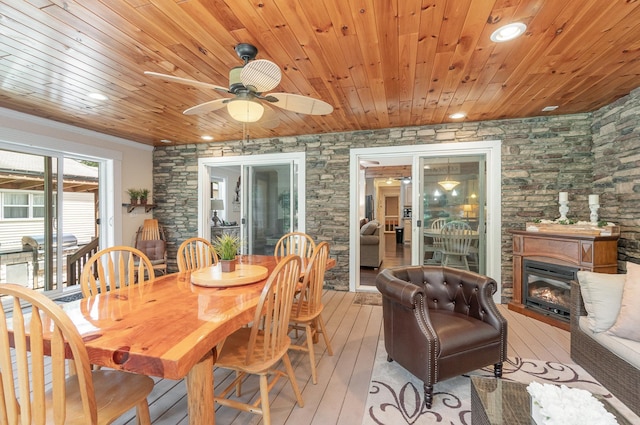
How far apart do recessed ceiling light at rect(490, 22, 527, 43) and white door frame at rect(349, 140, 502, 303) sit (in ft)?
6.96

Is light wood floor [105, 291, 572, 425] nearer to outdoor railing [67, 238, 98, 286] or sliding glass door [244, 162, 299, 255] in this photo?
sliding glass door [244, 162, 299, 255]

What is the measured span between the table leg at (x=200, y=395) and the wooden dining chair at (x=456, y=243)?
3.69 metres

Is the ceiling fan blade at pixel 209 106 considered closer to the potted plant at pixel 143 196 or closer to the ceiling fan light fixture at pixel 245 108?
the ceiling fan light fixture at pixel 245 108

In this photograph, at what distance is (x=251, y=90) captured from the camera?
187 cm

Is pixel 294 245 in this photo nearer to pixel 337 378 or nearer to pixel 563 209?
pixel 337 378

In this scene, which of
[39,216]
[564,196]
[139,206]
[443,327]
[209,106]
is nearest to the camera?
[443,327]

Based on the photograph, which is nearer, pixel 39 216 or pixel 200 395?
pixel 200 395

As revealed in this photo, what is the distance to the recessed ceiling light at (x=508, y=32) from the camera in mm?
1862

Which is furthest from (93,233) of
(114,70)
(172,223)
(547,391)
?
(547,391)

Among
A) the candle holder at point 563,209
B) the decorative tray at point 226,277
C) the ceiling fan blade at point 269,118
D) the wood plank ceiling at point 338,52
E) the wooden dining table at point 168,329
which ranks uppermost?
the wood plank ceiling at point 338,52

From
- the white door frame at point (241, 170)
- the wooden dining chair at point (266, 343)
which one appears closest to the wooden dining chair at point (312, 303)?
the wooden dining chair at point (266, 343)

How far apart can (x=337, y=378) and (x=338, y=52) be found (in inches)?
95.2

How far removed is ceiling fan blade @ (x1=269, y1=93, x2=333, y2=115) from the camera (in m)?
1.97

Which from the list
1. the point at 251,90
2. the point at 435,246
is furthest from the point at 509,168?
the point at 251,90
